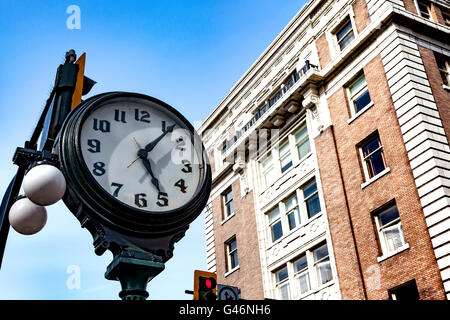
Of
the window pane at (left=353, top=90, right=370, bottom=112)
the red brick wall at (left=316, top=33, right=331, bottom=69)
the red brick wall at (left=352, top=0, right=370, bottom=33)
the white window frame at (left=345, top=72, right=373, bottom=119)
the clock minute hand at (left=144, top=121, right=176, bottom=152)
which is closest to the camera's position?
the clock minute hand at (left=144, top=121, right=176, bottom=152)

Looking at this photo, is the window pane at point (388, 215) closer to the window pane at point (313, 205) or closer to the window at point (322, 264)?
the window at point (322, 264)

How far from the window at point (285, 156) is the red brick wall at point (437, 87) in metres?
8.42

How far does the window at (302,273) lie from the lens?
23.8 metres

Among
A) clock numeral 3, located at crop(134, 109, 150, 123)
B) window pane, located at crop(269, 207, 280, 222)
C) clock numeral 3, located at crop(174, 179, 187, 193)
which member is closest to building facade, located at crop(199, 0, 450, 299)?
window pane, located at crop(269, 207, 280, 222)

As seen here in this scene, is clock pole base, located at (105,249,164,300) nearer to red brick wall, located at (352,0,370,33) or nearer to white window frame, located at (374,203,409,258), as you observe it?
white window frame, located at (374,203,409,258)

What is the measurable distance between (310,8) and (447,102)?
10.2m

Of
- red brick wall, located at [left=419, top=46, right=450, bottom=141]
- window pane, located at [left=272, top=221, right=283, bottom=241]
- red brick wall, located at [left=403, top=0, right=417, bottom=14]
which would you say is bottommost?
window pane, located at [left=272, top=221, right=283, bottom=241]

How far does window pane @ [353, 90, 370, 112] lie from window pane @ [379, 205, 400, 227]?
537 centimetres

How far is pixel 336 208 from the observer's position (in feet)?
73.7

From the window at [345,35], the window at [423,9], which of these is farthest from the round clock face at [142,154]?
the window at [423,9]

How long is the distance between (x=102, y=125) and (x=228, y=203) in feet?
95.8

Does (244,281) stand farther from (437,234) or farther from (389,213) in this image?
(437,234)

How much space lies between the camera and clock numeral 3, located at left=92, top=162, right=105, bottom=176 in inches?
136
